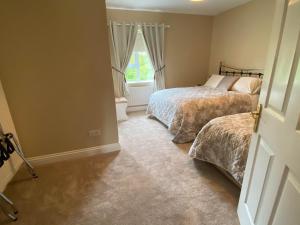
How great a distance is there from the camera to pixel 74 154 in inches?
95.5

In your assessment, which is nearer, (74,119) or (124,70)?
(74,119)

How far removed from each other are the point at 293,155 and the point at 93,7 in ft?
7.26

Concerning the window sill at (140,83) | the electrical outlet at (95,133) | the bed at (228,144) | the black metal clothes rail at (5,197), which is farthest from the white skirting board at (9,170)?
the window sill at (140,83)

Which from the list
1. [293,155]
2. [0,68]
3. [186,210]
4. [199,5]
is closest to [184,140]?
[186,210]

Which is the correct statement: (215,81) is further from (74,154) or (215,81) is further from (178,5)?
(74,154)

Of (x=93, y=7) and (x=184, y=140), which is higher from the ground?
(x=93, y=7)

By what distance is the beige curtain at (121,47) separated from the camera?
12.9ft

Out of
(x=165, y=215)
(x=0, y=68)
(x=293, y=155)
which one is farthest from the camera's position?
(x=0, y=68)

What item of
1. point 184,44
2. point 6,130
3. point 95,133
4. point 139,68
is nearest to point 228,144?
point 95,133

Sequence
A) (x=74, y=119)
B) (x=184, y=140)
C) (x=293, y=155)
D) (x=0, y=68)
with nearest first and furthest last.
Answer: (x=293, y=155) → (x=0, y=68) → (x=74, y=119) → (x=184, y=140)

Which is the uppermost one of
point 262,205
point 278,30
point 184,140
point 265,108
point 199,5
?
point 199,5

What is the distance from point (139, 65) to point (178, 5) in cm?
156

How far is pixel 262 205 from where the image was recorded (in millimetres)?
1070

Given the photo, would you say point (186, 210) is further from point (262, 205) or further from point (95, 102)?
point (95, 102)
